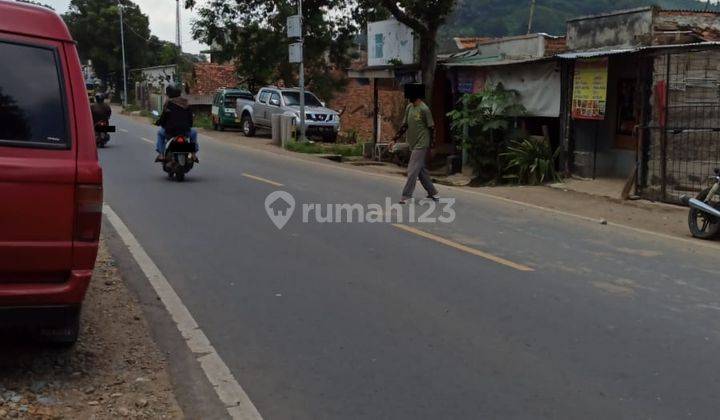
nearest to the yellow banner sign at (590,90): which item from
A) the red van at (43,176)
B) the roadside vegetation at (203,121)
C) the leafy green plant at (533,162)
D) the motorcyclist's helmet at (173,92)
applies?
the leafy green plant at (533,162)

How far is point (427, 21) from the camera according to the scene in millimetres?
19453

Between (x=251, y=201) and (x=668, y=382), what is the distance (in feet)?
26.9

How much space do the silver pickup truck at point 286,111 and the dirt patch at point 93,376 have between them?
2149 cm

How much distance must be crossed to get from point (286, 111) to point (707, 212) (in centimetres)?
2014

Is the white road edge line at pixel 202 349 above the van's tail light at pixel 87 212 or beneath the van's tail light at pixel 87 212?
beneath

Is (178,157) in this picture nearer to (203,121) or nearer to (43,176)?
(43,176)

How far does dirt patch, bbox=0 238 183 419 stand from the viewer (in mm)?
4059

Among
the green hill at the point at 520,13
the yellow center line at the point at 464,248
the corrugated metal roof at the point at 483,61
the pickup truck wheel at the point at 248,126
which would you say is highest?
the green hill at the point at 520,13

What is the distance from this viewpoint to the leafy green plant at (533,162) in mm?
15289

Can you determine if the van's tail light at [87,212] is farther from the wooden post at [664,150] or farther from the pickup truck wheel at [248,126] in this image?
the pickup truck wheel at [248,126]

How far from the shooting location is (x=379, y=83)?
24812 millimetres

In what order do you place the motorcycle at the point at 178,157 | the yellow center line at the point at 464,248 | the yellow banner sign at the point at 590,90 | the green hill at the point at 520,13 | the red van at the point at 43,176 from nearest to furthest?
1. the red van at the point at 43,176
2. the yellow center line at the point at 464,248
3. the yellow banner sign at the point at 590,90
4. the motorcycle at the point at 178,157
5. the green hill at the point at 520,13

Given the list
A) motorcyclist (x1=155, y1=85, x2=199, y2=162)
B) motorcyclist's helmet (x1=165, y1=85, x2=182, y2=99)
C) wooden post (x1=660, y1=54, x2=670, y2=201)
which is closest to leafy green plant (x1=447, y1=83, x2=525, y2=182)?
wooden post (x1=660, y1=54, x2=670, y2=201)

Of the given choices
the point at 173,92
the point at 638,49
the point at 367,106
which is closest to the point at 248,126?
the point at 367,106
